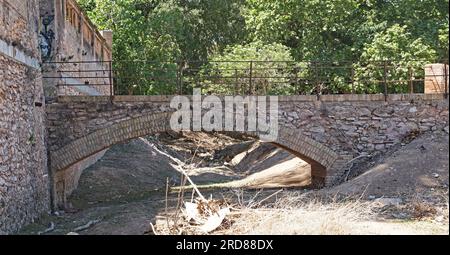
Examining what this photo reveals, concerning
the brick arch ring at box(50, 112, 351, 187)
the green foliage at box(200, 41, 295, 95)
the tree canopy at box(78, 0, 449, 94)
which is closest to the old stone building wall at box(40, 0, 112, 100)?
the brick arch ring at box(50, 112, 351, 187)

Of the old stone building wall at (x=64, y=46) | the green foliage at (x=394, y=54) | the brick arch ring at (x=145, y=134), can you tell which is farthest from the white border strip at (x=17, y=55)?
the green foliage at (x=394, y=54)

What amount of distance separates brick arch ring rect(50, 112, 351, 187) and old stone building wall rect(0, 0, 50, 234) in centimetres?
60

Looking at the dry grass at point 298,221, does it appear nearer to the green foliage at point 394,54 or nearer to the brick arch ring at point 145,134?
the brick arch ring at point 145,134

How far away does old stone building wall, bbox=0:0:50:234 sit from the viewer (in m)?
10.9

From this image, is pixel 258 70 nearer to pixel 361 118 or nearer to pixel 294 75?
A: pixel 294 75

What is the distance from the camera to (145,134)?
570 inches

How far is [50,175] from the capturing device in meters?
14.2

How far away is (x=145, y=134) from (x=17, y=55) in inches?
143

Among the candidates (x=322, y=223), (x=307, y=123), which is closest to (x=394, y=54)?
(x=307, y=123)

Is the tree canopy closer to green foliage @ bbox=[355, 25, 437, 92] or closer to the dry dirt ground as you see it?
green foliage @ bbox=[355, 25, 437, 92]

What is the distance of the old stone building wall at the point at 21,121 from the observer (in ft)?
35.6

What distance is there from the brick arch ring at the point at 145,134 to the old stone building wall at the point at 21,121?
0.60 meters

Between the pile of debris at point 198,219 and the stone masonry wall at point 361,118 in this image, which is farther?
the stone masonry wall at point 361,118
